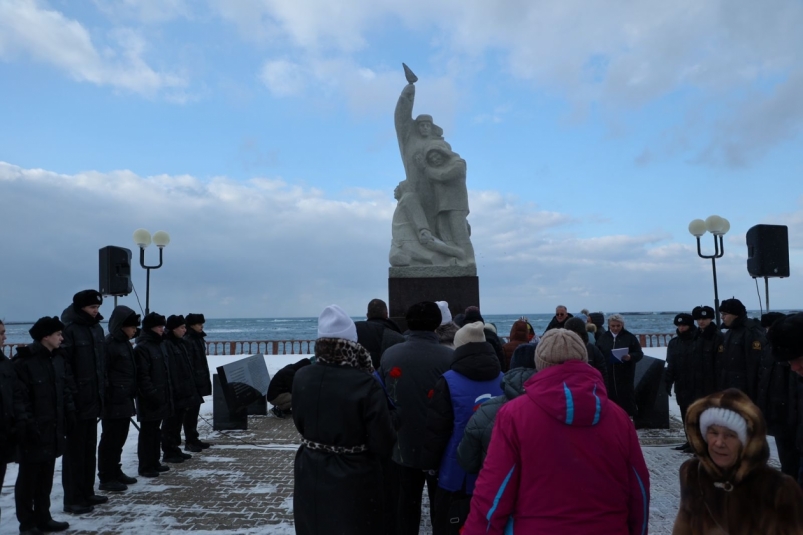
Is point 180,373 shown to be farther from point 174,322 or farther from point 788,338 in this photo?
point 788,338

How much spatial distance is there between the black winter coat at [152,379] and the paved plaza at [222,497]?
0.63 m

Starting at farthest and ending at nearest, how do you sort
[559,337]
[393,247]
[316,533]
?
[393,247] → [316,533] → [559,337]

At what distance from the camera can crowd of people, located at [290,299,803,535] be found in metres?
1.91

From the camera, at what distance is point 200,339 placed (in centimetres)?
761

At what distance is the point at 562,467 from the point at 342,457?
3.76 ft

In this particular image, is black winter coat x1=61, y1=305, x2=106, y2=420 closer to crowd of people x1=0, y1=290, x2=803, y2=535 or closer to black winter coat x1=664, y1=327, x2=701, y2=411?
crowd of people x1=0, y1=290, x2=803, y2=535

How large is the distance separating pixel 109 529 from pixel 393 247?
7.26 m

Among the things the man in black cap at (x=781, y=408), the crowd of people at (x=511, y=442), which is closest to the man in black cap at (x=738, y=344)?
the crowd of people at (x=511, y=442)

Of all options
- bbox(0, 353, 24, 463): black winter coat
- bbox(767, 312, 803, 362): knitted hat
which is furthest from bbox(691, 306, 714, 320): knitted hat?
bbox(0, 353, 24, 463): black winter coat

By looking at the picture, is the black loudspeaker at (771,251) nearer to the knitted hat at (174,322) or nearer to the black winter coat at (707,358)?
the black winter coat at (707,358)

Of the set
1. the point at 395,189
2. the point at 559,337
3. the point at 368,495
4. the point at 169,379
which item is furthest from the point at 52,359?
the point at 395,189

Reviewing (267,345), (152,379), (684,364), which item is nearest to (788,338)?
(684,364)

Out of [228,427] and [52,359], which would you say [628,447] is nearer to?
[52,359]

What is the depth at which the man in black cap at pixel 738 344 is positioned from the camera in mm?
5172
